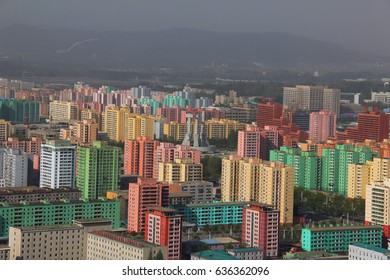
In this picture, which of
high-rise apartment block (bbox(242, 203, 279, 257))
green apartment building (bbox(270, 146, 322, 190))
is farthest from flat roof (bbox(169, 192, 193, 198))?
green apartment building (bbox(270, 146, 322, 190))

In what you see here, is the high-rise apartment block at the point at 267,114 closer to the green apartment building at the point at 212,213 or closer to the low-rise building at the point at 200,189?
the low-rise building at the point at 200,189

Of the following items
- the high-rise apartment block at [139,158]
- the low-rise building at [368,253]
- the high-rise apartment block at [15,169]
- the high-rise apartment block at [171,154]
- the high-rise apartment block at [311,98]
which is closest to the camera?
the low-rise building at [368,253]

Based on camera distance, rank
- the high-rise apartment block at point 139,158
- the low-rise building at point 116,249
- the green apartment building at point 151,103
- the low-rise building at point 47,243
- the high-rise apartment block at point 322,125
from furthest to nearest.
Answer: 1. the high-rise apartment block at point 322,125
2. the green apartment building at point 151,103
3. the high-rise apartment block at point 139,158
4. the low-rise building at point 47,243
5. the low-rise building at point 116,249

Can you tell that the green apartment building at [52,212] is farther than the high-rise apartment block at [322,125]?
No

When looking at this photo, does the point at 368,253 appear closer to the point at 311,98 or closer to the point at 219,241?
the point at 219,241

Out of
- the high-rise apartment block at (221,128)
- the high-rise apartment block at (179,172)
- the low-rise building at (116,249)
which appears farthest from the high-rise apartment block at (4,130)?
the low-rise building at (116,249)

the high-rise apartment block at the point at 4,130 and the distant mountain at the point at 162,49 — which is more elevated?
the distant mountain at the point at 162,49

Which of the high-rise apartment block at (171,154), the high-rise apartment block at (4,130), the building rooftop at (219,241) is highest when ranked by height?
the high-rise apartment block at (4,130)
